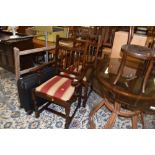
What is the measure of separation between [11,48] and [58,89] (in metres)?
1.32

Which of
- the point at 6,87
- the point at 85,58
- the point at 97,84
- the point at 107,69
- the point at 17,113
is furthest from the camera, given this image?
the point at 6,87

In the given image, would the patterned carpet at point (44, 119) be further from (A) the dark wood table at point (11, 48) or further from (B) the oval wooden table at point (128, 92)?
(B) the oval wooden table at point (128, 92)

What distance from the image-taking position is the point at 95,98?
2.52 metres

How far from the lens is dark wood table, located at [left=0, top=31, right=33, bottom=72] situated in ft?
8.37

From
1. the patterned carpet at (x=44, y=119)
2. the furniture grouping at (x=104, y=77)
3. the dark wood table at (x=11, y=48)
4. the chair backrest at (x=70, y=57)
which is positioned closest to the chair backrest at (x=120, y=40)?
the furniture grouping at (x=104, y=77)

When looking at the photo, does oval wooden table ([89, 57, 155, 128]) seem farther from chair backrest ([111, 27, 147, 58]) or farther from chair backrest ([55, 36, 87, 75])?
chair backrest ([111, 27, 147, 58])

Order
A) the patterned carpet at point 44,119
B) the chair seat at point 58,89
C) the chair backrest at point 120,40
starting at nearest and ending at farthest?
1. the chair seat at point 58,89
2. the patterned carpet at point 44,119
3. the chair backrest at point 120,40

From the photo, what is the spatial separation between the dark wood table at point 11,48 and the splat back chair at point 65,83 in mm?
781

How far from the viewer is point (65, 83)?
6.32 feet

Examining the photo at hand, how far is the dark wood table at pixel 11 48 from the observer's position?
2.55 m
